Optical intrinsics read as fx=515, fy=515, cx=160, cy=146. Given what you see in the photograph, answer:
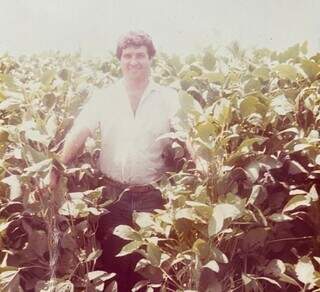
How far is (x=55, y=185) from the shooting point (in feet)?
7.01

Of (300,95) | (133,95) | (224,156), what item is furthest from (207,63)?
(224,156)

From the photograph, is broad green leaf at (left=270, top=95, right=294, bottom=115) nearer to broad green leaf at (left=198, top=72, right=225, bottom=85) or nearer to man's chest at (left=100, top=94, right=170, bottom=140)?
broad green leaf at (left=198, top=72, right=225, bottom=85)

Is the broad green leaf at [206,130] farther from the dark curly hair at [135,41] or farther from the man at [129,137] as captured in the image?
the dark curly hair at [135,41]

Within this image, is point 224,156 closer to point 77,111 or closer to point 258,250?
point 258,250

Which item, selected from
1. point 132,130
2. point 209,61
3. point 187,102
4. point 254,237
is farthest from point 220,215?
point 209,61

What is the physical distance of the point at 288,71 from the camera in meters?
2.29

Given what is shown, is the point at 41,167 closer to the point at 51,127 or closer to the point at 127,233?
the point at 51,127

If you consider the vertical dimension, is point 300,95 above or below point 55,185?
above

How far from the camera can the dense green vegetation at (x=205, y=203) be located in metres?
1.90

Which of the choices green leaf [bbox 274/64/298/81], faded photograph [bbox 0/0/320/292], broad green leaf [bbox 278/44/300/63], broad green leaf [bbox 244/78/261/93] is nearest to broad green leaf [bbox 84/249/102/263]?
faded photograph [bbox 0/0/320/292]

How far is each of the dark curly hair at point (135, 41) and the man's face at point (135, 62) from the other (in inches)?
0.8

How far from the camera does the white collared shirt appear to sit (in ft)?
8.16

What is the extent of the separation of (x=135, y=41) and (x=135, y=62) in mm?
106

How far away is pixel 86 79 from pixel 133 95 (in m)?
0.66
